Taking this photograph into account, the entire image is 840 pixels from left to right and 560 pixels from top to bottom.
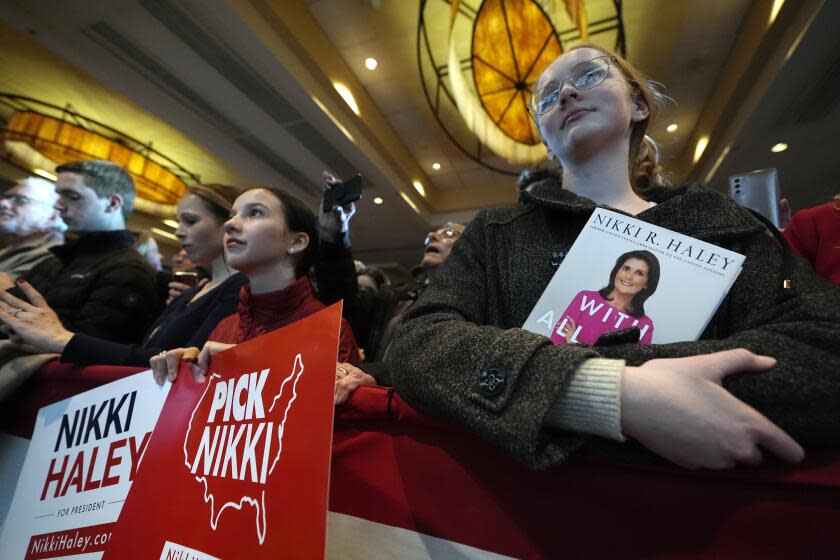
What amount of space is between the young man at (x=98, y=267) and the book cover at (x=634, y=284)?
1596 mm

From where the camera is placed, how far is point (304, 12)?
3885 mm

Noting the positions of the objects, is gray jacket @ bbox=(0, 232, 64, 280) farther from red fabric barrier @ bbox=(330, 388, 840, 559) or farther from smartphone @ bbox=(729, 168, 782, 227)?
smartphone @ bbox=(729, 168, 782, 227)

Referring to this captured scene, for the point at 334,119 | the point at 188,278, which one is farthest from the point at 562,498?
the point at 334,119

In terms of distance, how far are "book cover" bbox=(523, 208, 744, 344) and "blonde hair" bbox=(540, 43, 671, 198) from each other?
0.95ft

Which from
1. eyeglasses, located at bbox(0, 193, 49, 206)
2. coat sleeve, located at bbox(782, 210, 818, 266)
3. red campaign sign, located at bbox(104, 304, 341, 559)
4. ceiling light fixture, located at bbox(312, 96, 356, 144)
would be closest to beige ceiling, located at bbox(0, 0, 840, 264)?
ceiling light fixture, located at bbox(312, 96, 356, 144)

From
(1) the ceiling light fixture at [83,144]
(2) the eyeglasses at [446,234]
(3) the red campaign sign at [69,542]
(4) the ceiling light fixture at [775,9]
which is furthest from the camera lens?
(1) the ceiling light fixture at [83,144]

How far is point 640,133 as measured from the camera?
898mm

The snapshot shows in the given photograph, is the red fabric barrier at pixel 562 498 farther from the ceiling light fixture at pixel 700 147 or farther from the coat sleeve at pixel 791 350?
the ceiling light fixture at pixel 700 147

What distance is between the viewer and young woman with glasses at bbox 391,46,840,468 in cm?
36

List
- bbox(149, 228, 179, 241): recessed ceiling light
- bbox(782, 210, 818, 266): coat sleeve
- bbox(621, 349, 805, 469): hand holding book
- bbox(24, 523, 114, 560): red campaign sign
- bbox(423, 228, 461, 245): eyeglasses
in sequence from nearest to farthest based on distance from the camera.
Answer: bbox(621, 349, 805, 469): hand holding book, bbox(24, 523, 114, 560): red campaign sign, bbox(782, 210, 818, 266): coat sleeve, bbox(423, 228, 461, 245): eyeglasses, bbox(149, 228, 179, 241): recessed ceiling light

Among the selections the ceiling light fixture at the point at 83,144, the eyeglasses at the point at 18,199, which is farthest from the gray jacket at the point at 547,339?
the ceiling light fixture at the point at 83,144

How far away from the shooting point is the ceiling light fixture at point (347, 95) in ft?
14.7

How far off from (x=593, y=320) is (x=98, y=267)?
73.6 inches

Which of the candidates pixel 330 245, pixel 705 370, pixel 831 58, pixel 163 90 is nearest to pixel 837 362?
pixel 705 370
